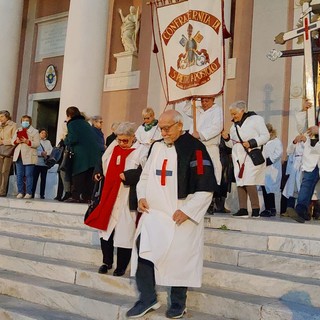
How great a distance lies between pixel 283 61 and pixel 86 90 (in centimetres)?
438

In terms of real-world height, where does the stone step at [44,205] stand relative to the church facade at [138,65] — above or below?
below

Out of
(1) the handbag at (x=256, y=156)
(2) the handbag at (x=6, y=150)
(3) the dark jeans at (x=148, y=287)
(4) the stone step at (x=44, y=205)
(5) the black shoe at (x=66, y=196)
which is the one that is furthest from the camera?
(2) the handbag at (x=6, y=150)

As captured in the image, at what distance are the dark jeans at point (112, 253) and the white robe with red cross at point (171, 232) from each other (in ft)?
3.72

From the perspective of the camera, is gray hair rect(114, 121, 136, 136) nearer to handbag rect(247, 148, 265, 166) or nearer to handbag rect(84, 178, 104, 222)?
handbag rect(84, 178, 104, 222)

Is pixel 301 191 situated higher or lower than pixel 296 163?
lower

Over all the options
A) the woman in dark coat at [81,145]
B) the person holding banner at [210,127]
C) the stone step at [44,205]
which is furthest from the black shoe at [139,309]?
the woman in dark coat at [81,145]

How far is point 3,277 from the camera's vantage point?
5895mm

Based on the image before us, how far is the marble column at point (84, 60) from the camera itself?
37.2ft

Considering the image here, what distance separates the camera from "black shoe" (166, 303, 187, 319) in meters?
4.32

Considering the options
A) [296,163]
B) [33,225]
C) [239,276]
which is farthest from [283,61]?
[239,276]

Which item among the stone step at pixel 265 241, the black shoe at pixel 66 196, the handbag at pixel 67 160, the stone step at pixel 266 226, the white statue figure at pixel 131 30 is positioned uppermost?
the white statue figure at pixel 131 30

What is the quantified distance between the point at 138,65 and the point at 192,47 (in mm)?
7690

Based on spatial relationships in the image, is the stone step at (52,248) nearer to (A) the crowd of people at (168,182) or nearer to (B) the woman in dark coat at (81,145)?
(A) the crowd of people at (168,182)

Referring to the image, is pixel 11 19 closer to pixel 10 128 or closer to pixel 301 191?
pixel 10 128
